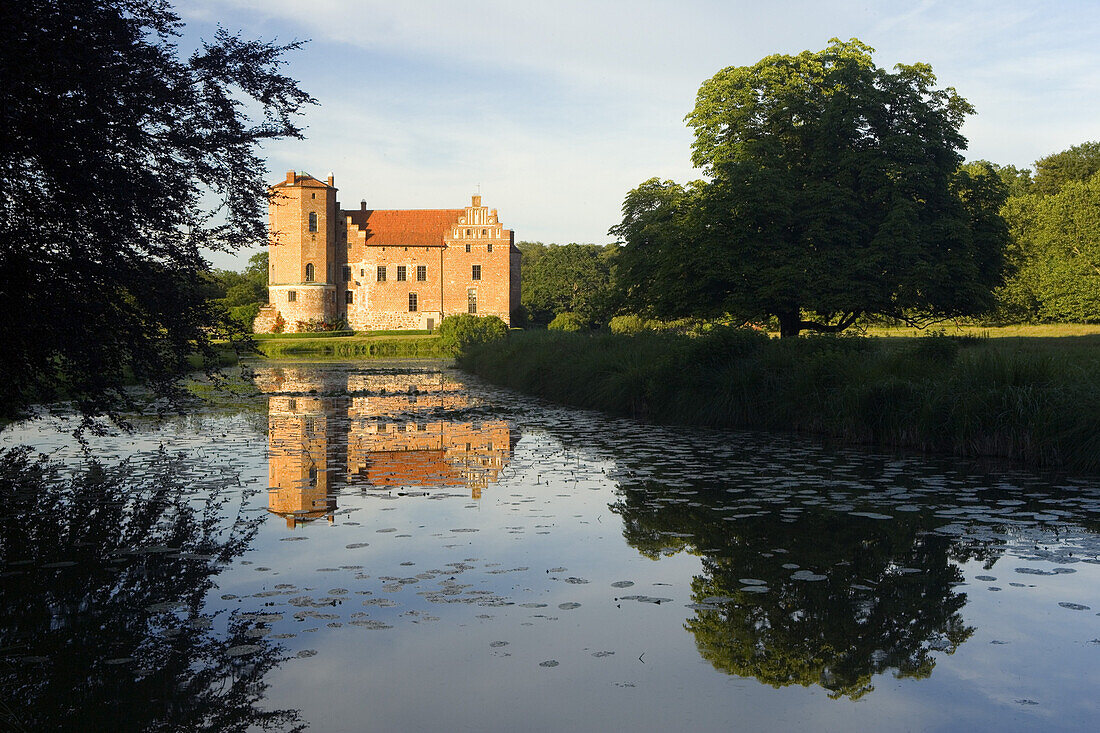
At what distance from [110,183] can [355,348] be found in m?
50.3

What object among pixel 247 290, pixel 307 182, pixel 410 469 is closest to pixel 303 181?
pixel 307 182

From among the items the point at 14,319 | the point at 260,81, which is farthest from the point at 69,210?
the point at 260,81

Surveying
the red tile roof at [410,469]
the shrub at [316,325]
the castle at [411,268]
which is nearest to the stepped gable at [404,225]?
the castle at [411,268]

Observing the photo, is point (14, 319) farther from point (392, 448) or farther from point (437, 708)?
point (392, 448)

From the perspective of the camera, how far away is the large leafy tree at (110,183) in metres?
7.26

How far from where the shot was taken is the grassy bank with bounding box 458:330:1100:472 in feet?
38.0

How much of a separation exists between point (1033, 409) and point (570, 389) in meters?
12.3

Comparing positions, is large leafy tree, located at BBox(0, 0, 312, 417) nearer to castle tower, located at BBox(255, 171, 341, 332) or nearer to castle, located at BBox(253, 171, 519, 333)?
castle tower, located at BBox(255, 171, 341, 332)

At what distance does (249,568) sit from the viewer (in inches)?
267

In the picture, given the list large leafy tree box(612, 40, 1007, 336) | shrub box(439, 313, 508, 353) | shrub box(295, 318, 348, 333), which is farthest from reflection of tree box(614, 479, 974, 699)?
shrub box(295, 318, 348, 333)

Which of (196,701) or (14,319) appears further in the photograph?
(14,319)

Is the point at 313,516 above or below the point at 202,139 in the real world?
below

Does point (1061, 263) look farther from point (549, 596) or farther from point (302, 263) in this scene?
point (549, 596)

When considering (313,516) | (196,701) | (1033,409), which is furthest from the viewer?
(1033,409)
